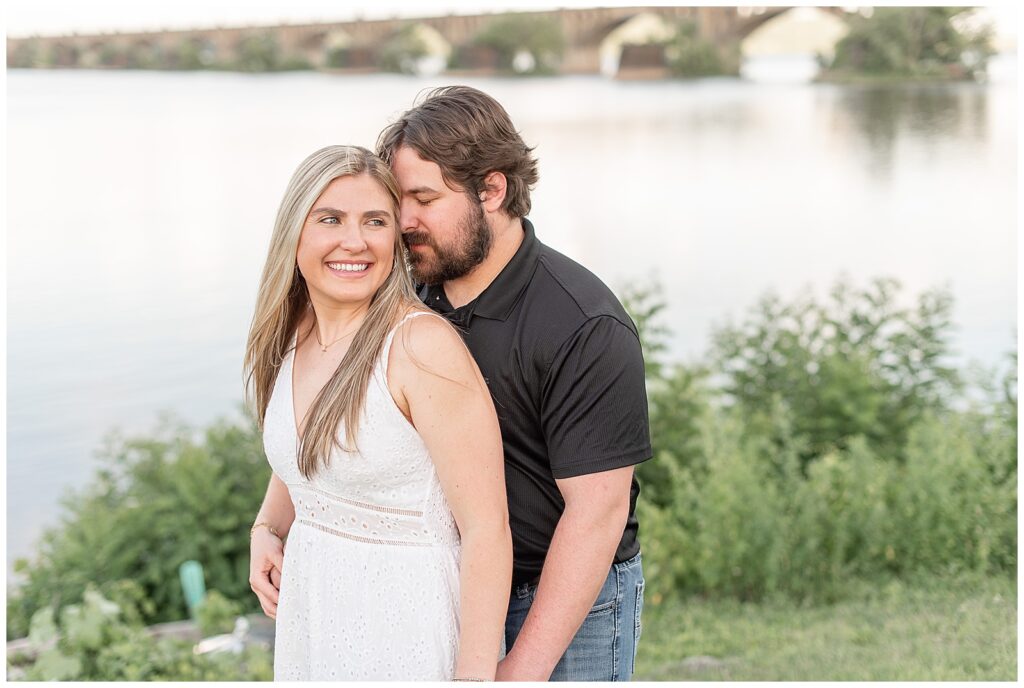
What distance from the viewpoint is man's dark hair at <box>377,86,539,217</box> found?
1.99 m

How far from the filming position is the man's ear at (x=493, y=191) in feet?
6.72

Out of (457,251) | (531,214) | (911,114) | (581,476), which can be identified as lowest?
(531,214)

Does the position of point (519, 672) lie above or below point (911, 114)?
below

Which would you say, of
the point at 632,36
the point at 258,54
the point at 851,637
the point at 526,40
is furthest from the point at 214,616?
the point at 632,36

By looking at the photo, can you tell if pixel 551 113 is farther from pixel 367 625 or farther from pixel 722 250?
pixel 367 625

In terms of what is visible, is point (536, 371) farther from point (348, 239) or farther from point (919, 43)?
point (919, 43)

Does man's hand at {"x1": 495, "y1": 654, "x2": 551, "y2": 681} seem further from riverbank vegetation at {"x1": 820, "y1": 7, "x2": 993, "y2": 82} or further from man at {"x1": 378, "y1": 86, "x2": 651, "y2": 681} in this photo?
riverbank vegetation at {"x1": 820, "y1": 7, "x2": 993, "y2": 82}

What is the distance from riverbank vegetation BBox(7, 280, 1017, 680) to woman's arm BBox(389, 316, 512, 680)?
6.60 feet

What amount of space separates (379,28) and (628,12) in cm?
211

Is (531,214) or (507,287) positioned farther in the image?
(531,214)

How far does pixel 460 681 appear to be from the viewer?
187 cm

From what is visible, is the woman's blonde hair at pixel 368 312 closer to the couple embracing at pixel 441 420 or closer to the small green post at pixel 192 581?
the couple embracing at pixel 441 420

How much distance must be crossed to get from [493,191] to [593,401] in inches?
19.7

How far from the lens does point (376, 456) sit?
6.02ft
